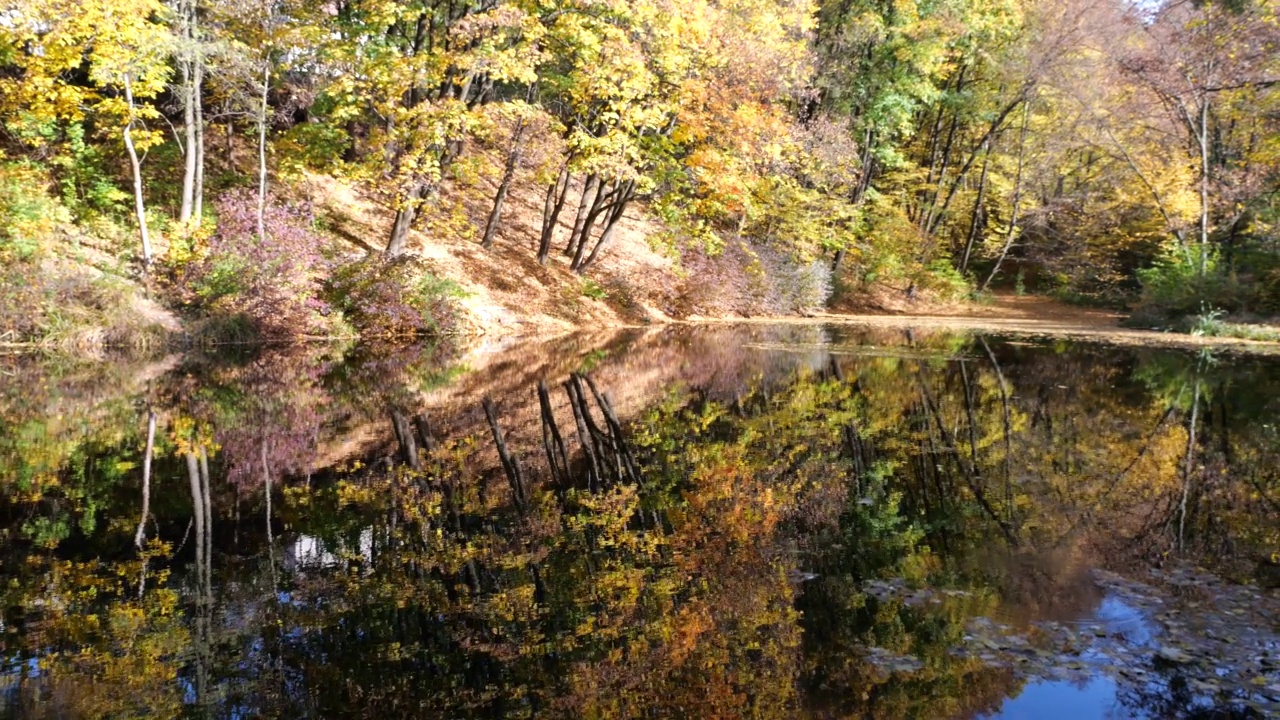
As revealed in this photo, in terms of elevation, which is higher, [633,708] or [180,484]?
[633,708]

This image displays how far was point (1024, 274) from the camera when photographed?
43438 millimetres

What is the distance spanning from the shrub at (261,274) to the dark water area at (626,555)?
6111 millimetres

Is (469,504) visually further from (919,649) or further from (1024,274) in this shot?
→ (1024,274)

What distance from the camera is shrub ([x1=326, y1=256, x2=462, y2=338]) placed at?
2080 centimetres

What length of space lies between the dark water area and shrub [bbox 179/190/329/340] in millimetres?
6111

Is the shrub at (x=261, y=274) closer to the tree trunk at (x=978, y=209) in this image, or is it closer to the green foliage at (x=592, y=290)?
the green foliage at (x=592, y=290)

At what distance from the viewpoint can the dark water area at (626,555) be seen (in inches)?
168

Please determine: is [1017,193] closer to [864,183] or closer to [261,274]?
[864,183]

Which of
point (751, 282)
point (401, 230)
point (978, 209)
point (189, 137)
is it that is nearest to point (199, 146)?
point (189, 137)

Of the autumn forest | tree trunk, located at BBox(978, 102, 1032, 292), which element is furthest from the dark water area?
tree trunk, located at BBox(978, 102, 1032, 292)

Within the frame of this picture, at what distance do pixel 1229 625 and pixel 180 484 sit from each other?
26.6 feet

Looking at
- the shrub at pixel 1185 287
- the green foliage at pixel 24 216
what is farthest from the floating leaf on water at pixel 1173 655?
the shrub at pixel 1185 287

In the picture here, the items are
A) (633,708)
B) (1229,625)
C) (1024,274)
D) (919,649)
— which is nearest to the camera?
(633,708)

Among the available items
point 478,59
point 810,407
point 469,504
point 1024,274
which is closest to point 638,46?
point 478,59
